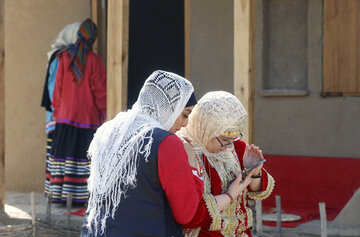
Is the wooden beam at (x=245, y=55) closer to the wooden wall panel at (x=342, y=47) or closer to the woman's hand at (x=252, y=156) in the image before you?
the woman's hand at (x=252, y=156)

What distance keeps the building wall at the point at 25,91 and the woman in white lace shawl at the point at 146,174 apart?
5.05m

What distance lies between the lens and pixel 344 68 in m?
6.43

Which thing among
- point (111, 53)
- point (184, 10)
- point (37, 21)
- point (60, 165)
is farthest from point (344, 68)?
point (37, 21)

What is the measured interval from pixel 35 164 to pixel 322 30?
3.54 m

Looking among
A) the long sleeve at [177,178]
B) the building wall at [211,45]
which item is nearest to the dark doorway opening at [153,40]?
the building wall at [211,45]

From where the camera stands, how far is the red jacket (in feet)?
20.4

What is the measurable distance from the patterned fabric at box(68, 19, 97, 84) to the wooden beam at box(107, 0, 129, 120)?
105cm

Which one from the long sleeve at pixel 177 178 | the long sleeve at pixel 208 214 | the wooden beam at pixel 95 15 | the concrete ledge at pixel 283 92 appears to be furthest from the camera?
the wooden beam at pixel 95 15

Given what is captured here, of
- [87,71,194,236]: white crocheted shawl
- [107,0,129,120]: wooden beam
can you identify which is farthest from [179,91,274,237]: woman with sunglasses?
[107,0,129,120]: wooden beam

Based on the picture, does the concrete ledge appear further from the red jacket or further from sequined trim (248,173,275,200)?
sequined trim (248,173,275,200)

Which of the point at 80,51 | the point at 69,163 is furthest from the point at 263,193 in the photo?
the point at 80,51

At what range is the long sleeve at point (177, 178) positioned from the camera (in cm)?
254

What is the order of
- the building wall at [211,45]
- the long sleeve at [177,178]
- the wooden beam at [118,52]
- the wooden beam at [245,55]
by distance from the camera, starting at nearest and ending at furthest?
the long sleeve at [177,178] < the wooden beam at [245,55] < the wooden beam at [118,52] < the building wall at [211,45]

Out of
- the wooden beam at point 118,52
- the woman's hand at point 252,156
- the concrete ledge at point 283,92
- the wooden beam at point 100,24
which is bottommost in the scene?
the woman's hand at point 252,156
